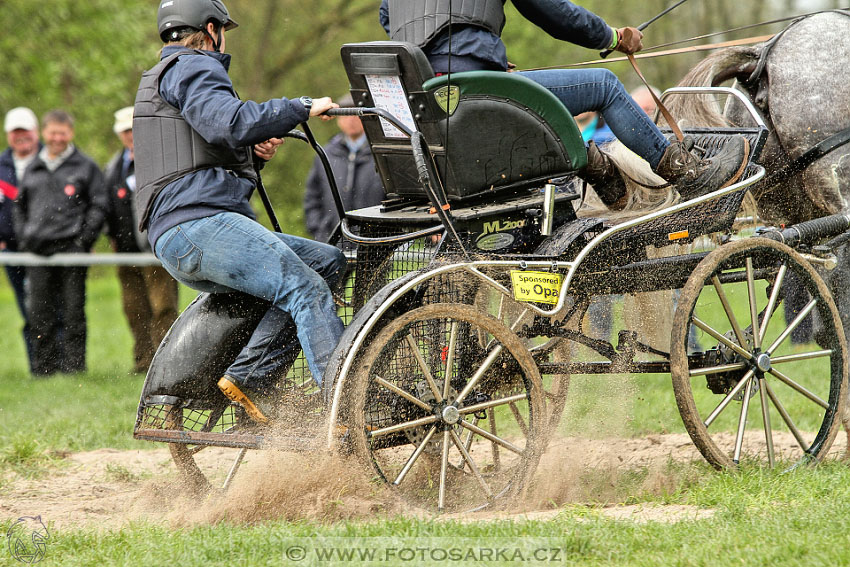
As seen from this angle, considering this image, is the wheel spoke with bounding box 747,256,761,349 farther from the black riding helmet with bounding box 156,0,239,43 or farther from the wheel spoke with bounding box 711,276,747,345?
the black riding helmet with bounding box 156,0,239,43

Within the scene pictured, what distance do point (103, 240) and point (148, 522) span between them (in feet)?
49.4

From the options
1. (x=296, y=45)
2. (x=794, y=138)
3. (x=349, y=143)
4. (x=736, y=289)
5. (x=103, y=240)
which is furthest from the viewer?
(x=296, y=45)

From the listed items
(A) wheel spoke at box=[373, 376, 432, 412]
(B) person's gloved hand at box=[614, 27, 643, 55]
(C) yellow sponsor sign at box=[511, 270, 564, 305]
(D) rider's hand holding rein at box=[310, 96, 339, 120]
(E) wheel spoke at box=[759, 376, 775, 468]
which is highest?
(B) person's gloved hand at box=[614, 27, 643, 55]

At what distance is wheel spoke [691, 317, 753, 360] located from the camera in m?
4.66

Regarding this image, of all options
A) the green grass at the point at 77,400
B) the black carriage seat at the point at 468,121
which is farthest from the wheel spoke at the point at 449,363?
the green grass at the point at 77,400

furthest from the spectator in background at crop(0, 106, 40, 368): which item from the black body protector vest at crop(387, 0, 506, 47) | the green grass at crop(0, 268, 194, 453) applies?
the black body protector vest at crop(387, 0, 506, 47)

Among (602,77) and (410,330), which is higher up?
(602,77)

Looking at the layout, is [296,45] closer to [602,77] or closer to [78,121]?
[78,121]

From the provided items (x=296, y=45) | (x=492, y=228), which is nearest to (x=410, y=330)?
(x=492, y=228)

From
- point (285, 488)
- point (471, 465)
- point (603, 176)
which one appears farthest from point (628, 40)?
point (285, 488)

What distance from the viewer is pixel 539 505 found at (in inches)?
181

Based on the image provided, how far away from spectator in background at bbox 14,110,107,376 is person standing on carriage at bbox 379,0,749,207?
16.1 feet

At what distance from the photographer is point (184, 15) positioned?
443 cm

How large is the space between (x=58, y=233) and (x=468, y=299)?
5383 millimetres
